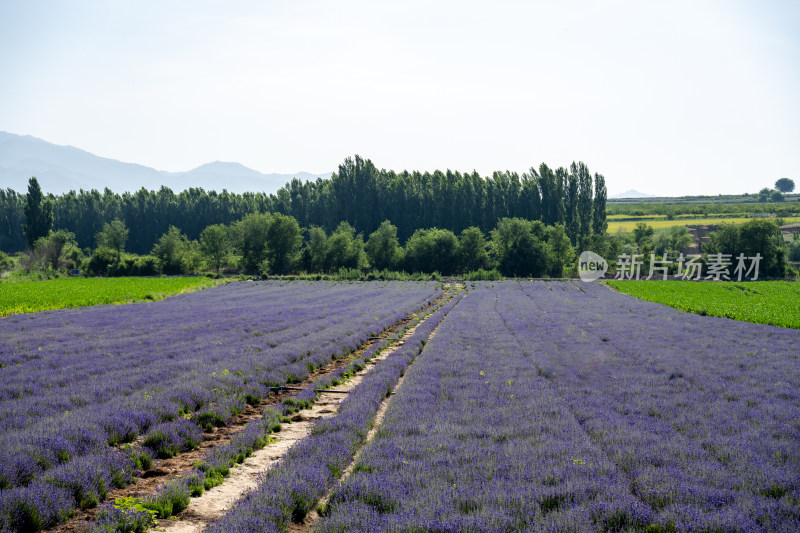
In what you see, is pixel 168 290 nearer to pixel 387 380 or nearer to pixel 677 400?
pixel 387 380

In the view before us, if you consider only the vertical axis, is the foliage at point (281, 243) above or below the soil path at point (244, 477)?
above

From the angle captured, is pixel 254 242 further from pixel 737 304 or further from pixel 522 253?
pixel 737 304

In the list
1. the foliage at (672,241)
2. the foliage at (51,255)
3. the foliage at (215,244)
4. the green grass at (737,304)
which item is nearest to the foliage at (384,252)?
the foliage at (215,244)

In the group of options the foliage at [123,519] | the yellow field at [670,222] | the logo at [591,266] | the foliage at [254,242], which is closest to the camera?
the foliage at [123,519]

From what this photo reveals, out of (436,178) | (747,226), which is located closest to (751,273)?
(747,226)

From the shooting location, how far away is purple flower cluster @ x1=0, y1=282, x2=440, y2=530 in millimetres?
8087

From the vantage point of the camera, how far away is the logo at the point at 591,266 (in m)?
88.0

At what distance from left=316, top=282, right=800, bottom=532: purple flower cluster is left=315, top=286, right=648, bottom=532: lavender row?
2 cm

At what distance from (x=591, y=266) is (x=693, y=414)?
87.0m

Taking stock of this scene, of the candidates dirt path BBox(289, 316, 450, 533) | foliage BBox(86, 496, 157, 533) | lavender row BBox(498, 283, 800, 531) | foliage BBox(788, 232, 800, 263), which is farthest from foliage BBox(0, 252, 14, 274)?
foliage BBox(788, 232, 800, 263)

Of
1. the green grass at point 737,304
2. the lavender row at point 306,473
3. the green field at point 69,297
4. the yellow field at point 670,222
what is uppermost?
the yellow field at point 670,222

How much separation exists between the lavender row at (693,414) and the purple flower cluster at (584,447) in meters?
0.03

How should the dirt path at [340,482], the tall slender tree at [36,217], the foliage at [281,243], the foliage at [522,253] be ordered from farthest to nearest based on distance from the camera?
1. the foliage at [281,243]
2. the tall slender tree at [36,217]
3. the foliage at [522,253]
4. the dirt path at [340,482]

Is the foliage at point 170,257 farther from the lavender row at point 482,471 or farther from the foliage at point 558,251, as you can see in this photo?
the lavender row at point 482,471
